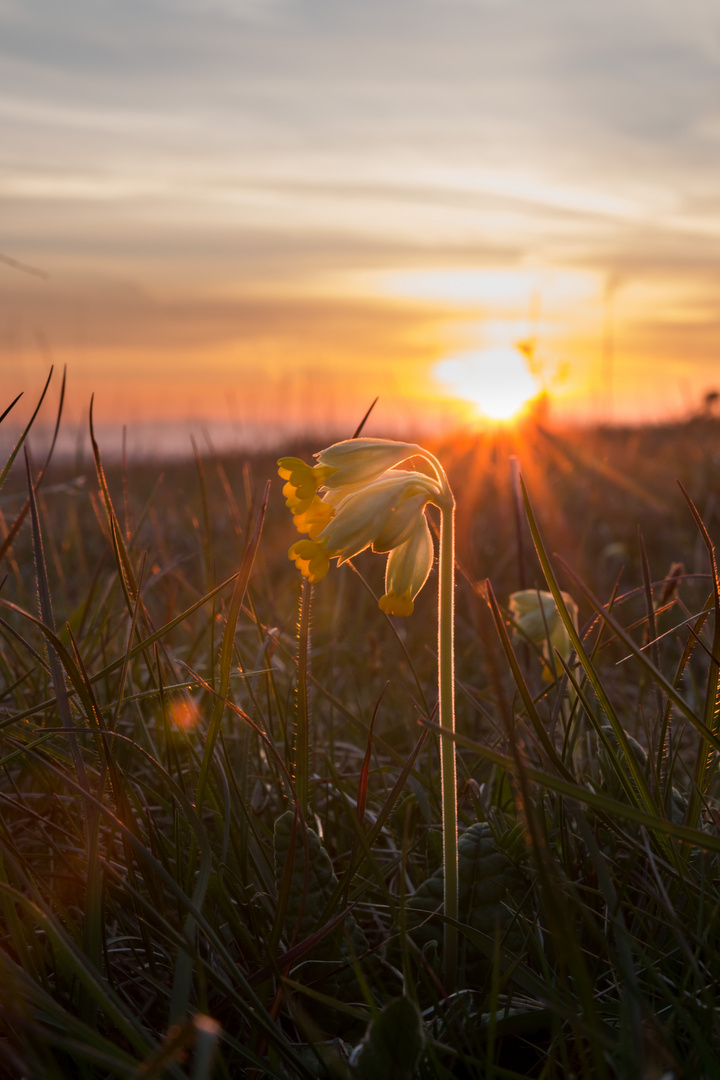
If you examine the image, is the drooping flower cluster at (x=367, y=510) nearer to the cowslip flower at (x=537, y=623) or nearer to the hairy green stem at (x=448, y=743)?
the hairy green stem at (x=448, y=743)

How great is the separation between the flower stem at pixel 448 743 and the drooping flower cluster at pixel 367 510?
0.10 metres

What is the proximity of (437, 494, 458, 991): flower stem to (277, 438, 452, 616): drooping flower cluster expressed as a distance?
10 centimetres

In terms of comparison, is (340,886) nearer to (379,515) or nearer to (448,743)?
(448,743)

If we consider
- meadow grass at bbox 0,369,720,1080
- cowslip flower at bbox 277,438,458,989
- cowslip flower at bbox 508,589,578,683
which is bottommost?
meadow grass at bbox 0,369,720,1080

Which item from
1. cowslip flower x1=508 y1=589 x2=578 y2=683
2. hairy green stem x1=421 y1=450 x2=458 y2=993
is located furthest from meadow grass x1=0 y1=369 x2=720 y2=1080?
cowslip flower x1=508 y1=589 x2=578 y2=683

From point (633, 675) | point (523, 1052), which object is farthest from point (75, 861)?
point (633, 675)

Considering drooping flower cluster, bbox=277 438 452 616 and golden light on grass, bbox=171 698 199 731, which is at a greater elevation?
drooping flower cluster, bbox=277 438 452 616

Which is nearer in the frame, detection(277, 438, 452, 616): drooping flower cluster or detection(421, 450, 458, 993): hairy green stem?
detection(421, 450, 458, 993): hairy green stem

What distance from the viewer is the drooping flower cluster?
138 cm

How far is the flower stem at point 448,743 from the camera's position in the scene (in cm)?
125

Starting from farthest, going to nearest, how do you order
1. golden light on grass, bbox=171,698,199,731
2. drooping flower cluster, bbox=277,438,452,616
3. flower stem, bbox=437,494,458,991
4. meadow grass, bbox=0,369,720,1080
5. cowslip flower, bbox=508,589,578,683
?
1. cowslip flower, bbox=508,589,578,683
2. golden light on grass, bbox=171,698,199,731
3. drooping flower cluster, bbox=277,438,452,616
4. flower stem, bbox=437,494,458,991
5. meadow grass, bbox=0,369,720,1080

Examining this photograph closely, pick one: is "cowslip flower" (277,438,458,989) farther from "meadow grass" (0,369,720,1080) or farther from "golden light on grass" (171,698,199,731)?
"golden light on grass" (171,698,199,731)

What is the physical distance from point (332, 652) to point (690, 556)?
2720 millimetres

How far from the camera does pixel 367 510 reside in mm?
1373
